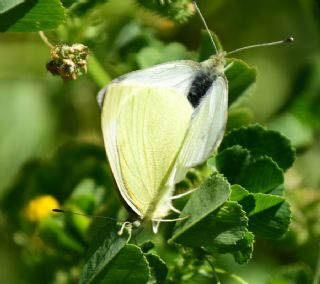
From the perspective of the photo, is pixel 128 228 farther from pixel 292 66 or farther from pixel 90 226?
pixel 292 66

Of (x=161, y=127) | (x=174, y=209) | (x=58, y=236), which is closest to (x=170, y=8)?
(x=161, y=127)

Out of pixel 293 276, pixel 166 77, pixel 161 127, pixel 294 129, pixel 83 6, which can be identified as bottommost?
pixel 293 276

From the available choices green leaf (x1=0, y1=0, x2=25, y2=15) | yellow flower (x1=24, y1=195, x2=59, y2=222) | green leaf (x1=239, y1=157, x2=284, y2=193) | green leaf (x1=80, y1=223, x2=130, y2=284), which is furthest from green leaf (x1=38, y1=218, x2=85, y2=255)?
green leaf (x1=0, y1=0, x2=25, y2=15)

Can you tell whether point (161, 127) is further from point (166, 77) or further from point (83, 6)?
point (83, 6)

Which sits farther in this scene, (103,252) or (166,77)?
(166,77)

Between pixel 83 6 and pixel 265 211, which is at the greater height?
pixel 83 6

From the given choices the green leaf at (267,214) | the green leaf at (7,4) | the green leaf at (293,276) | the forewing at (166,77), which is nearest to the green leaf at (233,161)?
the green leaf at (267,214)
